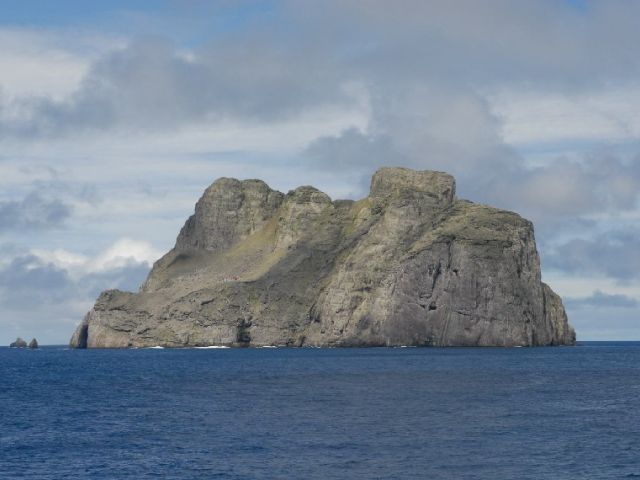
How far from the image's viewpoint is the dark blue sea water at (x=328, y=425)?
191ft

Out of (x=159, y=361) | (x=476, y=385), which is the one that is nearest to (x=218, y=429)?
(x=476, y=385)

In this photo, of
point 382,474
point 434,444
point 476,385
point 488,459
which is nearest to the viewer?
point 382,474

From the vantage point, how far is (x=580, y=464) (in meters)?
58.5

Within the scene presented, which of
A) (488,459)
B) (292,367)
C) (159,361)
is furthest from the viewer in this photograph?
(159,361)

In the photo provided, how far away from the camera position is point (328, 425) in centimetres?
7444

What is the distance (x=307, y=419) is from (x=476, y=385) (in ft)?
106

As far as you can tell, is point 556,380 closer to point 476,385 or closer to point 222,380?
point 476,385

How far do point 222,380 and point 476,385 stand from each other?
30.6m

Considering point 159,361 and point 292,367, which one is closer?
point 292,367

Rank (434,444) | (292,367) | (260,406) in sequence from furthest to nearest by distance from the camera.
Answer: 1. (292,367)
2. (260,406)
3. (434,444)

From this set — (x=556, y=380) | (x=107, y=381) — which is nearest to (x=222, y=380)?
(x=107, y=381)

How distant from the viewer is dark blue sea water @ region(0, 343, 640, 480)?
5816cm

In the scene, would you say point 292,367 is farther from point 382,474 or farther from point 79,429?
point 382,474

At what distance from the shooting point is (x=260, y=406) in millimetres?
88625
